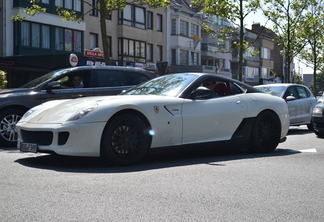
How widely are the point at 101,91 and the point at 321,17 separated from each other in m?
32.0

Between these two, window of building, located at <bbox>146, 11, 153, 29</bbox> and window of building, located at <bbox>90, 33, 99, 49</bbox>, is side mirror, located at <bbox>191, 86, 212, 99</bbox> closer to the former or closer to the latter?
window of building, located at <bbox>90, 33, 99, 49</bbox>

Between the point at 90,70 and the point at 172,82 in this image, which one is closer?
the point at 172,82

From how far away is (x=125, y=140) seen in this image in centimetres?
646

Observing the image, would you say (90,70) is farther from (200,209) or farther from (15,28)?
(15,28)

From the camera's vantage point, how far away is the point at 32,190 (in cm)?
476

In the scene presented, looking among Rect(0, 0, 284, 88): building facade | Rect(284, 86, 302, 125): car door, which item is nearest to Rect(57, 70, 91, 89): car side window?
Rect(284, 86, 302, 125): car door

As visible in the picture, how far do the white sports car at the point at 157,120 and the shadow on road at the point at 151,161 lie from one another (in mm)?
143

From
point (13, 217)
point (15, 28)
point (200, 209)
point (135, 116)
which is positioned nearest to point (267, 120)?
point (135, 116)

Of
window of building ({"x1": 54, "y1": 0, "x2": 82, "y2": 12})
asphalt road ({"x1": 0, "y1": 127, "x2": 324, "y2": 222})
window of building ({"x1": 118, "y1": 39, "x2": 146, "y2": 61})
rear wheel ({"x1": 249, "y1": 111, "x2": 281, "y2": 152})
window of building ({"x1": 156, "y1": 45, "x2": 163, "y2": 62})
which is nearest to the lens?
asphalt road ({"x1": 0, "y1": 127, "x2": 324, "y2": 222})

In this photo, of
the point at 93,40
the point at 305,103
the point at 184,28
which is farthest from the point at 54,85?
the point at 184,28

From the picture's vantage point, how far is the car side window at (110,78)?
427 inches

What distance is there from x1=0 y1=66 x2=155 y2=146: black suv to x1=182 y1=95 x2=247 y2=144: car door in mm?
3575

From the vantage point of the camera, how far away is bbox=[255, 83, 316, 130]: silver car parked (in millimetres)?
14664

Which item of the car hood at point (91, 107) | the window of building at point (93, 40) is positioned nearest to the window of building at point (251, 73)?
the window of building at point (93, 40)
